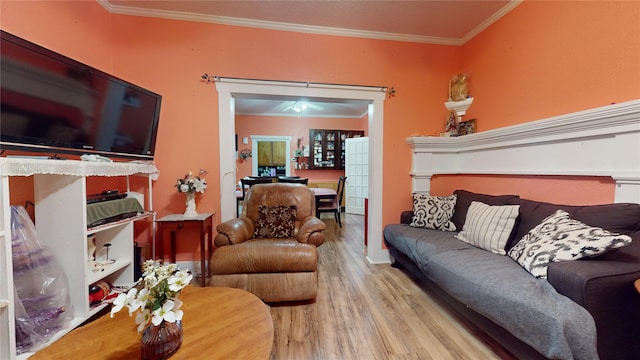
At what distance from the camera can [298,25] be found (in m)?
2.74

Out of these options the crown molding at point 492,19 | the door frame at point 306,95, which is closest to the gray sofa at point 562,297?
the door frame at point 306,95

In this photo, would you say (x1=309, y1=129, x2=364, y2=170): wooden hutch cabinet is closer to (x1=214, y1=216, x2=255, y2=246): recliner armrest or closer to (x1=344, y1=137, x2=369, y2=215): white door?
(x1=344, y1=137, x2=369, y2=215): white door

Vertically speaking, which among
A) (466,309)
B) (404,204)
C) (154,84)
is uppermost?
(154,84)

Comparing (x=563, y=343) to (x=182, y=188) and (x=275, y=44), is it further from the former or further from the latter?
(x=275, y=44)

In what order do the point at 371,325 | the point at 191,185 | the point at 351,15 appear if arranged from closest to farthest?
the point at 371,325 → the point at 191,185 → the point at 351,15

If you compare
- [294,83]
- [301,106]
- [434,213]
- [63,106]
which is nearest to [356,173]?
[301,106]

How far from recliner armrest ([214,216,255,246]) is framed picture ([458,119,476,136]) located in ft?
9.05

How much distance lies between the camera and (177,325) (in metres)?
0.99

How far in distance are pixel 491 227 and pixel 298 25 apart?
9.20ft

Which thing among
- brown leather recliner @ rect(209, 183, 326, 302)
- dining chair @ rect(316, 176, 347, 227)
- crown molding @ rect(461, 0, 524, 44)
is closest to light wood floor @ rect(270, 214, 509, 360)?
brown leather recliner @ rect(209, 183, 326, 302)

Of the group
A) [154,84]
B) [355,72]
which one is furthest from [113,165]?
[355,72]

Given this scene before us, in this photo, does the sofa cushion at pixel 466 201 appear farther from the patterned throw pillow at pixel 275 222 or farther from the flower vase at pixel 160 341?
the flower vase at pixel 160 341

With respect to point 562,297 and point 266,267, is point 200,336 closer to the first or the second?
point 266,267

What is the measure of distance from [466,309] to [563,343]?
0.67 meters
